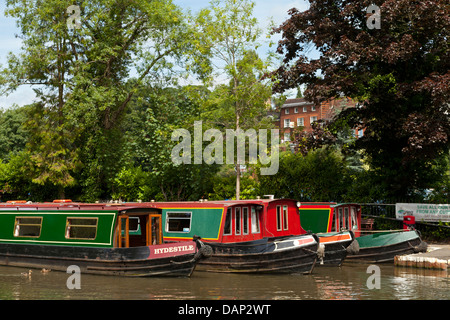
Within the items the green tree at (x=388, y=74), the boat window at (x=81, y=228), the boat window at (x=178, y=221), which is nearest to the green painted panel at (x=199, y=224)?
the boat window at (x=178, y=221)

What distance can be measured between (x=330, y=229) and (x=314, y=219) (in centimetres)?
80

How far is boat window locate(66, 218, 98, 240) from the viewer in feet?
51.7

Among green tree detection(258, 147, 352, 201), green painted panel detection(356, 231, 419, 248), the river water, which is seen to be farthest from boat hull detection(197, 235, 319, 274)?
green tree detection(258, 147, 352, 201)

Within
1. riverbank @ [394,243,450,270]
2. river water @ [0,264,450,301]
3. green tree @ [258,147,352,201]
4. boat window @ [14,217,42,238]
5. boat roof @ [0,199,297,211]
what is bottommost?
river water @ [0,264,450,301]

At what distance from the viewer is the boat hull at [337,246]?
16.8 meters

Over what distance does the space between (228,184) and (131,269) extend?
13099 mm

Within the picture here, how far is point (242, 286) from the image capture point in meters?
13.8

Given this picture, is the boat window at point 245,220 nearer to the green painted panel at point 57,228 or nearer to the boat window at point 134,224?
the boat window at point 134,224

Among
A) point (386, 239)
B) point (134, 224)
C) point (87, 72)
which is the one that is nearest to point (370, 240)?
point (386, 239)

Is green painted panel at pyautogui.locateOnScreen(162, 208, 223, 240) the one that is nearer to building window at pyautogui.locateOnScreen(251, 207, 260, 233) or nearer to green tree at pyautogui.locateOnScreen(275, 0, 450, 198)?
building window at pyautogui.locateOnScreen(251, 207, 260, 233)

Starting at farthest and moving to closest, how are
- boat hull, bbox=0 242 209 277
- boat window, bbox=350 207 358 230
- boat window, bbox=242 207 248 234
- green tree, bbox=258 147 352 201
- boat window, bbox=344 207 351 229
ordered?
green tree, bbox=258 147 352 201 → boat window, bbox=350 207 358 230 → boat window, bbox=344 207 351 229 → boat window, bbox=242 207 248 234 → boat hull, bbox=0 242 209 277

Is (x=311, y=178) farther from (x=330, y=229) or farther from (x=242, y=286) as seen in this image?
(x=242, y=286)

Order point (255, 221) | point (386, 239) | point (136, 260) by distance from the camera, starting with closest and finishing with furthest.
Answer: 1. point (136, 260)
2. point (255, 221)
3. point (386, 239)

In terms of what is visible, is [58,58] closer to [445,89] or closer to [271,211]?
[271,211]
